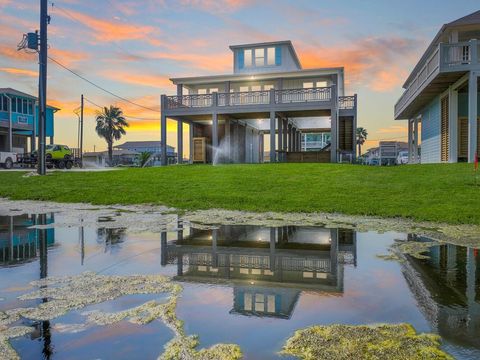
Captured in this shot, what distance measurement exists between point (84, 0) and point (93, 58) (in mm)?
6776

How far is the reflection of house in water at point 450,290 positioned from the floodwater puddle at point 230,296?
0.04ft

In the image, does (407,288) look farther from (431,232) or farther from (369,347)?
(431,232)

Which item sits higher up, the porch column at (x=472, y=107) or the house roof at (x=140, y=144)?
the house roof at (x=140, y=144)

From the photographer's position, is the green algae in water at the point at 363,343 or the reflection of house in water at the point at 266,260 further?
the reflection of house in water at the point at 266,260

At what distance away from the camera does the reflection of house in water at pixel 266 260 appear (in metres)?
3.79

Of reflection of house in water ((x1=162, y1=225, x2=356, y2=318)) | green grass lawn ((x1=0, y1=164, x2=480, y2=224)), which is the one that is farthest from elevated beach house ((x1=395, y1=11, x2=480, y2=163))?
reflection of house in water ((x1=162, y1=225, x2=356, y2=318))

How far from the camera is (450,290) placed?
3910 millimetres

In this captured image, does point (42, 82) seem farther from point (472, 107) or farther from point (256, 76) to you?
point (472, 107)

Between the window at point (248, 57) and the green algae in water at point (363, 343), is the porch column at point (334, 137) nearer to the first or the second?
the window at point (248, 57)

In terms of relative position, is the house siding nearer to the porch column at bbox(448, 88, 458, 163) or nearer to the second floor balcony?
the porch column at bbox(448, 88, 458, 163)

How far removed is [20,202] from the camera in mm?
12930

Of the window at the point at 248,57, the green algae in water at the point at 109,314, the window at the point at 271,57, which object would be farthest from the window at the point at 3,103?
the green algae in water at the point at 109,314

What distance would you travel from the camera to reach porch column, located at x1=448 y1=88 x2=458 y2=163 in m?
19.1

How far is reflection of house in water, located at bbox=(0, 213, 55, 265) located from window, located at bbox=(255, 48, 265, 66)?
88.1 feet
